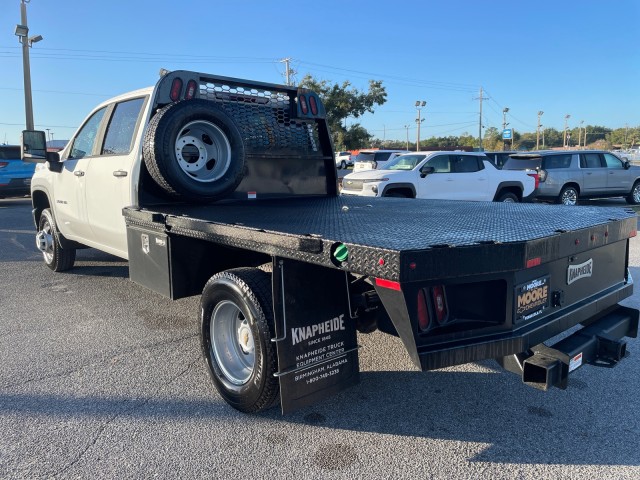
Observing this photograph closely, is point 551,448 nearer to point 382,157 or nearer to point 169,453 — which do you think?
point 169,453

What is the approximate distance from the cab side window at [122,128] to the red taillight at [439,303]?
3.30m

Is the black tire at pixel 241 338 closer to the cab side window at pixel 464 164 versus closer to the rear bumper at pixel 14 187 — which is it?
the cab side window at pixel 464 164

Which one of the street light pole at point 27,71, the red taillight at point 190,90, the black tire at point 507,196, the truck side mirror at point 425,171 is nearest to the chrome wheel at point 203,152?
the red taillight at point 190,90

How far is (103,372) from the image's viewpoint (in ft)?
12.8

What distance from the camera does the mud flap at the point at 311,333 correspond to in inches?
110

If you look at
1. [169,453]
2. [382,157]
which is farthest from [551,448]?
[382,157]

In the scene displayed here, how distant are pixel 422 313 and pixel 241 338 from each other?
130 cm

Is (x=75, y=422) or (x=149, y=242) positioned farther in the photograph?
(x=149, y=242)

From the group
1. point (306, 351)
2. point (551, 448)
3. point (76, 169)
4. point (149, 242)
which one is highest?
point (76, 169)

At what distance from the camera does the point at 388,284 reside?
7.50 feet

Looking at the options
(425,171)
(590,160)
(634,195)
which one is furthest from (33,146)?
(634,195)

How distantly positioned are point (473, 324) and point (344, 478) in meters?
1.01

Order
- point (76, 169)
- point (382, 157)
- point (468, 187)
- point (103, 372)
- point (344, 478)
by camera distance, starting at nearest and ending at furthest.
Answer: point (344, 478)
point (103, 372)
point (76, 169)
point (468, 187)
point (382, 157)

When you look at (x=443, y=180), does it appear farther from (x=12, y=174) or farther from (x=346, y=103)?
(x=346, y=103)
